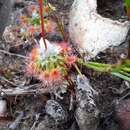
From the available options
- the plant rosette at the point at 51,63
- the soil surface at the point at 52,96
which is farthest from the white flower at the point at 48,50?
the soil surface at the point at 52,96

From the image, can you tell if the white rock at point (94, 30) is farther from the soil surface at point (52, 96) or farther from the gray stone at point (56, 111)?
the gray stone at point (56, 111)

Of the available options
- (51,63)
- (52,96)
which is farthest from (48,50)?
(52,96)

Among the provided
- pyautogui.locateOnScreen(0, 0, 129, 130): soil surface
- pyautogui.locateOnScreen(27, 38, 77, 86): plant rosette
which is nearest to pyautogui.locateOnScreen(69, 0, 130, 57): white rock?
pyautogui.locateOnScreen(0, 0, 129, 130): soil surface

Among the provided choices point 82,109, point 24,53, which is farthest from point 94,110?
point 24,53

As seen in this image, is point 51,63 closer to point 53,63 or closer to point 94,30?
point 53,63

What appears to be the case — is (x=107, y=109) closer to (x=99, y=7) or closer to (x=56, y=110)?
(x=56, y=110)

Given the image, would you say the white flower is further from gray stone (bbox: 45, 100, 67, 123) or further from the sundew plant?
gray stone (bbox: 45, 100, 67, 123)
